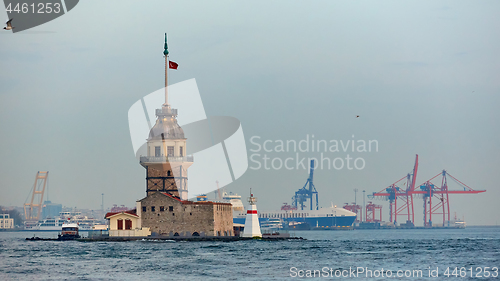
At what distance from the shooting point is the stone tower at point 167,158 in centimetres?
7569

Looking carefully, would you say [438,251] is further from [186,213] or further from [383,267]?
[186,213]

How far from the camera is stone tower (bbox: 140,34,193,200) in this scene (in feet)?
248

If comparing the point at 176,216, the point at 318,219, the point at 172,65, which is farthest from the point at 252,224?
the point at 318,219

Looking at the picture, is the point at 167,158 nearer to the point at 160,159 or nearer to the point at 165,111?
the point at 160,159

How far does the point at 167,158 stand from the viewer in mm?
75625

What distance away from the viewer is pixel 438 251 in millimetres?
66000

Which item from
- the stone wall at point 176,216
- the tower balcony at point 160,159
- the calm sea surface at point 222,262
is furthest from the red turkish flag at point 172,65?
the calm sea surface at point 222,262

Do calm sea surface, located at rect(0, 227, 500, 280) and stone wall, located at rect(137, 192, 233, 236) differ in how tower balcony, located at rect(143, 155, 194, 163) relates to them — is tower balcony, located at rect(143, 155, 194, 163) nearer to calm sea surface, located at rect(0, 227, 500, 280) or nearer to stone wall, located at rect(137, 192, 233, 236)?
stone wall, located at rect(137, 192, 233, 236)

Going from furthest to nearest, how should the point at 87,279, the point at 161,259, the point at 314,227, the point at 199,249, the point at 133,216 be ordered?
the point at 314,227 < the point at 133,216 < the point at 199,249 < the point at 161,259 < the point at 87,279

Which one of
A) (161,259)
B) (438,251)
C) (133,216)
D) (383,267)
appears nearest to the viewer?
(383,267)

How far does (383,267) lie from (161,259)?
15.7m

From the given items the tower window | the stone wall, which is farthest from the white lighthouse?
the tower window

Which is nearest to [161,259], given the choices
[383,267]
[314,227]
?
[383,267]

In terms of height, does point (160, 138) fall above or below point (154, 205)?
above
